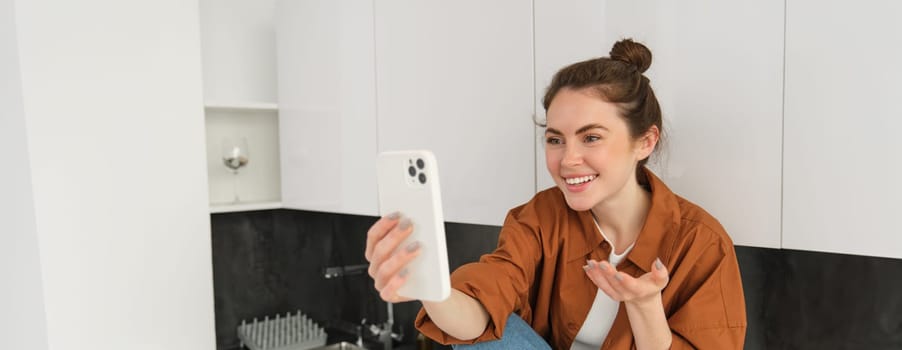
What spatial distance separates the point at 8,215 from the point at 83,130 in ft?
0.95

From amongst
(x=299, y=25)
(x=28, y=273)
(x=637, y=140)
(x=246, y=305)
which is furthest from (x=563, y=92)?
(x=246, y=305)

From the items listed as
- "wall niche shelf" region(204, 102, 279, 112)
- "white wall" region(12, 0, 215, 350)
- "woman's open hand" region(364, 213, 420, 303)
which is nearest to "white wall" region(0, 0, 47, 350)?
"white wall" region(12, 0, 215, 350)

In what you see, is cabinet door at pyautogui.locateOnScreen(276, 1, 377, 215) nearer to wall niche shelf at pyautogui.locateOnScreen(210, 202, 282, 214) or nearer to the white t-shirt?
wall niche shelf at pyautogui.locateOnScreen(210, 202, 282, 214)

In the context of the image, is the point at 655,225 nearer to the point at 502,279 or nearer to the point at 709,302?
the point at 709,302

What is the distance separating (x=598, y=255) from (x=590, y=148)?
0.21 meters

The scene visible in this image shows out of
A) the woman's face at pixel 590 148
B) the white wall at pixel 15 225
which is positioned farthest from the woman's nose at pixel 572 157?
the white wall at pixel 15 225

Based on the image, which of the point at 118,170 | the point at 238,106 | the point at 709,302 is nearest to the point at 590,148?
the point at 709,302

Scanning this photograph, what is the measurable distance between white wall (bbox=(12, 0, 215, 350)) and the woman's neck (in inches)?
45.1

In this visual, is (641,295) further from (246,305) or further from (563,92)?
(246,305)

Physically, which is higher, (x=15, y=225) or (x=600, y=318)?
(x=15, y=225)

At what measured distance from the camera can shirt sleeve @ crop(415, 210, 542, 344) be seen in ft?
2.62

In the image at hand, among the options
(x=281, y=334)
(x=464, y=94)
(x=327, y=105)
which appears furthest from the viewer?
(x=281, y=334)

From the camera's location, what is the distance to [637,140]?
33.3 inches

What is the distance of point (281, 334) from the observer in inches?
77.5
